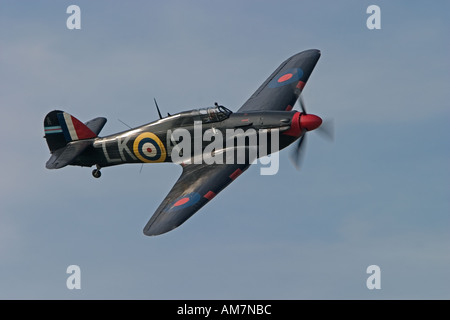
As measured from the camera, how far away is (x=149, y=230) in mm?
27344

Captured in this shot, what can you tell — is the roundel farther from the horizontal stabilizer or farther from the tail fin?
the tail fin

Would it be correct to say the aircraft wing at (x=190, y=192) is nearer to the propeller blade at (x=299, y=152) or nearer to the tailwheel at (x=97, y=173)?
the propeller blade at (x=299, y=152)

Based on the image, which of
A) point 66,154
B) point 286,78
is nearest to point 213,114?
point 286,78

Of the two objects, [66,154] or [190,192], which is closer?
[190,192]

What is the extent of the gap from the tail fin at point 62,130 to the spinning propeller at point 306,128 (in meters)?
8.37

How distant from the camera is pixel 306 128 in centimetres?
3109

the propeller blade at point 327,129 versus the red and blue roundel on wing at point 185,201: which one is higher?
the propeller blade at point 327,129

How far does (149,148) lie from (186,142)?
1.61 m

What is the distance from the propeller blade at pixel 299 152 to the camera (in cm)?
3117

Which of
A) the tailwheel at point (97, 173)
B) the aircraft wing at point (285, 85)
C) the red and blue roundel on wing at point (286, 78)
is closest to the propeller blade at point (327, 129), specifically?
the aircraft wing at point (285, 85)

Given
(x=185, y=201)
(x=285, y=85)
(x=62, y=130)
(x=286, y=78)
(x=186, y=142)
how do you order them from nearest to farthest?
(x=185, y=201) → (x=186, y=142) → (x=62, y=130) → (x=285, y=85) → (x=286, y=78)

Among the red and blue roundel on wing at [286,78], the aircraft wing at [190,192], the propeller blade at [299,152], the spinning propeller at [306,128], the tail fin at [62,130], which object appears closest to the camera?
the aircraft wing at [190,192]

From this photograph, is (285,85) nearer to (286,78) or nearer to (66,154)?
(286,78)

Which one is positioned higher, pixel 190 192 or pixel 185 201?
pixel 190 192
